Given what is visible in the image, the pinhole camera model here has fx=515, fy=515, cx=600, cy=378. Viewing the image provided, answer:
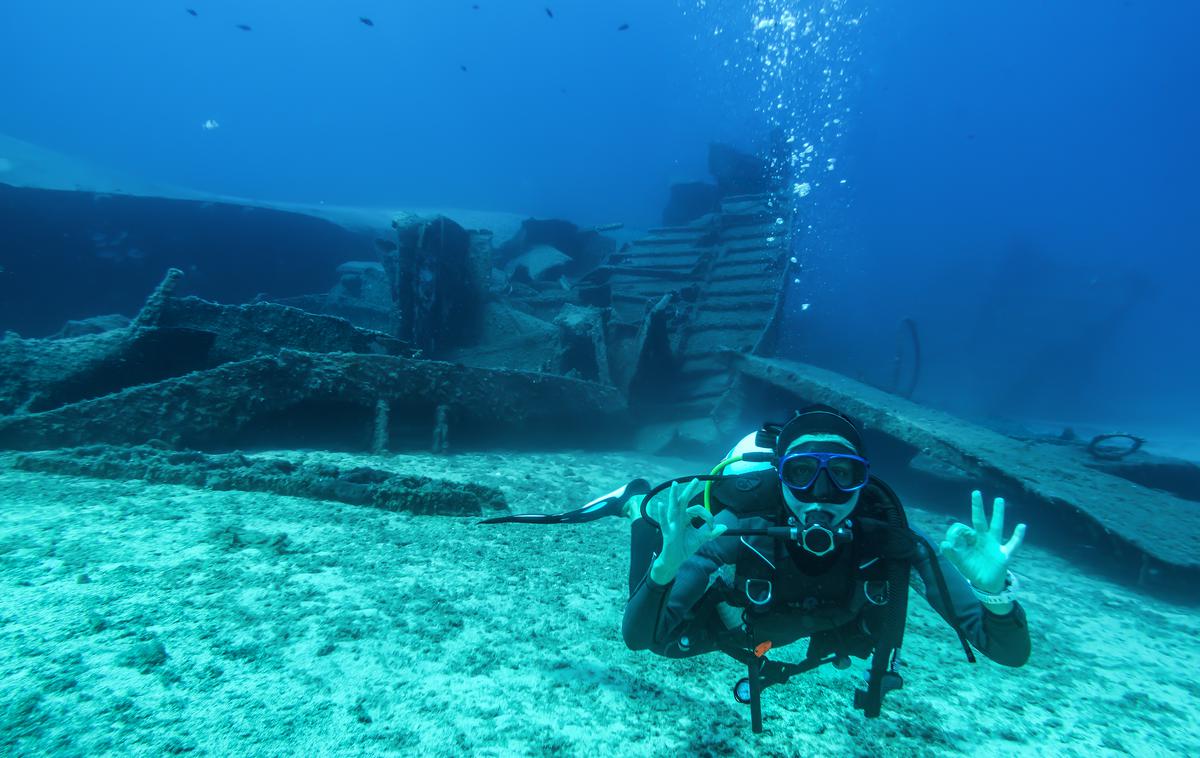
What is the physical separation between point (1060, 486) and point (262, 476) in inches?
276

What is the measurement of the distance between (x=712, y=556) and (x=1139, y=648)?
3.54 metres

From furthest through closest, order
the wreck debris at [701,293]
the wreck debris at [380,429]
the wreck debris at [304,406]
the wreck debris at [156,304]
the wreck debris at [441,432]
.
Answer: the wreck debris at [701,293] < the wreck debris at [441,432] < the wreck debris at [380,429] < the wreck debris at [156,304] < the wreck debris at [304,406]

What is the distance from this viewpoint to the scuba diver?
209 cm

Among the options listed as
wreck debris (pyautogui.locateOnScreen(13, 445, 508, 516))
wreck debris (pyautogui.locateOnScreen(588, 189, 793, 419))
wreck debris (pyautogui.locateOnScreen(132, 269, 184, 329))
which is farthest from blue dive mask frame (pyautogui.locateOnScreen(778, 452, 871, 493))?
wreck debris (pyautogui.locateOnScreen(588, 189, 793, 419))

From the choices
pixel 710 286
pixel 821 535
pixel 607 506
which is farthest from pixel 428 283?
pixel 821 535

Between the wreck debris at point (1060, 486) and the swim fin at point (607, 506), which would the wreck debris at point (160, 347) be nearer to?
the swim fin at point (607, 506)

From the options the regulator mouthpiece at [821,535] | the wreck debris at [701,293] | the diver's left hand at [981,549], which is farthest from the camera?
the wreck debris at [701,293]

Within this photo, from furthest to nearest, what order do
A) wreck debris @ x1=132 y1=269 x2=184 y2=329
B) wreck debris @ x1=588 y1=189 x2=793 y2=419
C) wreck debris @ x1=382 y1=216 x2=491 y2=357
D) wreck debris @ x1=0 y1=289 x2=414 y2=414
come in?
1. wreck debris @ x1=588 y1=189 x2=793 y2=419
2. wreck debris @ x1=382 y1=216 x2=491 y2=357
3. wreck debris @ x1=132 y1=269 x2=184 y2=329
4. wreck debris @ x1=0 y1=289 x2=414 y2=414

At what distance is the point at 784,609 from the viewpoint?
7.16 feet

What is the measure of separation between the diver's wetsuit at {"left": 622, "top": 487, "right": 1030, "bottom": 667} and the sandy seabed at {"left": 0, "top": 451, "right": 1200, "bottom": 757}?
0.35 meters

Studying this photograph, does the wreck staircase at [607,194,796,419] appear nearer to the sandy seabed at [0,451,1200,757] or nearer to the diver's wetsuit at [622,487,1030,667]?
the sandy seabed at [0,451,1200,757]

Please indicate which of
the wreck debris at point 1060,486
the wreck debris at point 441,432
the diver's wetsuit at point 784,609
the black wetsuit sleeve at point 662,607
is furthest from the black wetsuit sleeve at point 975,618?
the wreck debris at point 441,432

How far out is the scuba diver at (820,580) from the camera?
209cm

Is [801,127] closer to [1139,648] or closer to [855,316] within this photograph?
[855,316]
